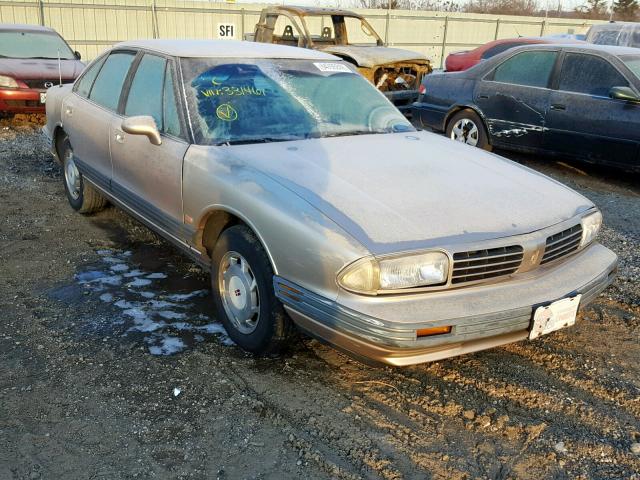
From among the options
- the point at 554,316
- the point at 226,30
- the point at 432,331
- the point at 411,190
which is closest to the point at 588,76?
the point at 411,190

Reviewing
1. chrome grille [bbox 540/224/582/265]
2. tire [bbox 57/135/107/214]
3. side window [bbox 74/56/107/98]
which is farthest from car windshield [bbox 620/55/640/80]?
tire [bbox 57/135/107/214]

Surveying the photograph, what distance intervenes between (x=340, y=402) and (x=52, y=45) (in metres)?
10.1

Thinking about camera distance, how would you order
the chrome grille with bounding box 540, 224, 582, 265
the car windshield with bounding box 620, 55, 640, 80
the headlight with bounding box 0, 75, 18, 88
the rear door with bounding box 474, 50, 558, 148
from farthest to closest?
the headlight with bounding box 0, 75, 18, 88 → the rear door with bounding box 474, 50, 558, 148 → the car windshield with bounding box 620, 55, 640, 80 → the chrome grille with bounding box 540, 224, 582, 265

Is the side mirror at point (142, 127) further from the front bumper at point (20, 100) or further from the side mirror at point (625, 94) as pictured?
the front bumper at point (20, 100)

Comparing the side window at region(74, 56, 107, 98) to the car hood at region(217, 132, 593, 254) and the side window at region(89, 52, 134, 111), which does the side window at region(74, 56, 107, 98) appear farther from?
the car hood at region(217, 132, 593, 254)

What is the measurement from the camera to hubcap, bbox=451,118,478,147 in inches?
314

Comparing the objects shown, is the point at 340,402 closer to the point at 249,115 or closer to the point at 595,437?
the point at 595,437

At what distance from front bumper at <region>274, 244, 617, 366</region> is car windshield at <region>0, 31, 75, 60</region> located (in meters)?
9.31

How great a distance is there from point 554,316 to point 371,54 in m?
8.56

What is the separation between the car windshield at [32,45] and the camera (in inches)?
406

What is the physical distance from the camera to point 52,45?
35.7ft

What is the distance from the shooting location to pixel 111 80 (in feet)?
15.8

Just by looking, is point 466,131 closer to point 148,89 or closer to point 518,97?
point 518,97

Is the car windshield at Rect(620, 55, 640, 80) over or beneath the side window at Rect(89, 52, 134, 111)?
over
